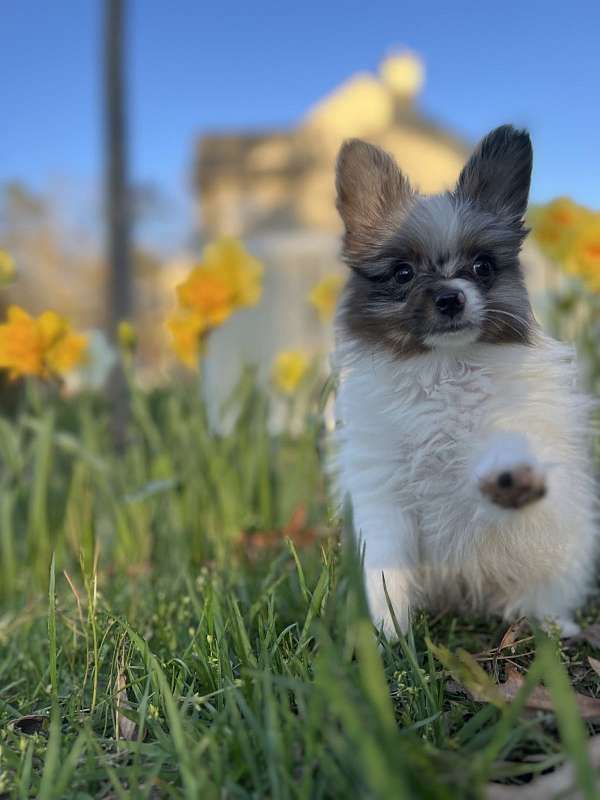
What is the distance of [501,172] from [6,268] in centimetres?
197

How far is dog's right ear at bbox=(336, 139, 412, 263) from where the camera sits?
1.94m

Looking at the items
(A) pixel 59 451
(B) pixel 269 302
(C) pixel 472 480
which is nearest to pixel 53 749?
(C) pixel 472 480

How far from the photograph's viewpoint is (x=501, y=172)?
1876mm

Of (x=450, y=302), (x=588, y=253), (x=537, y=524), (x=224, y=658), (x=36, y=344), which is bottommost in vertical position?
(x=224, y=658)

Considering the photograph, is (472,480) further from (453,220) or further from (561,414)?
(453,220)

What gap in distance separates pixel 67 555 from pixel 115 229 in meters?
3.92

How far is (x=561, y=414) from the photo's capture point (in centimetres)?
171

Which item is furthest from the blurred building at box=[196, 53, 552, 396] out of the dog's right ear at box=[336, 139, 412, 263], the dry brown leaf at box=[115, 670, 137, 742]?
the dry brown leaf at box=[115, 670, 137, 742]

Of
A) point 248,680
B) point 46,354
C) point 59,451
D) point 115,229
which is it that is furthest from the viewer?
point 115,229

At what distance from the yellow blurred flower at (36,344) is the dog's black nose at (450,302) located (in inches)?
64.1

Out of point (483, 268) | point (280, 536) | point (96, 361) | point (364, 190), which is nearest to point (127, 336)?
point (96, 361)

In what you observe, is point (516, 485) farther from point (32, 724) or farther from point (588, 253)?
point (588, 253)

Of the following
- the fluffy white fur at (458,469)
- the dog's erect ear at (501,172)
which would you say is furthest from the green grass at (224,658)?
the dog's erect ear at (501,172)

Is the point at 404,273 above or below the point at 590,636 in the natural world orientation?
above
